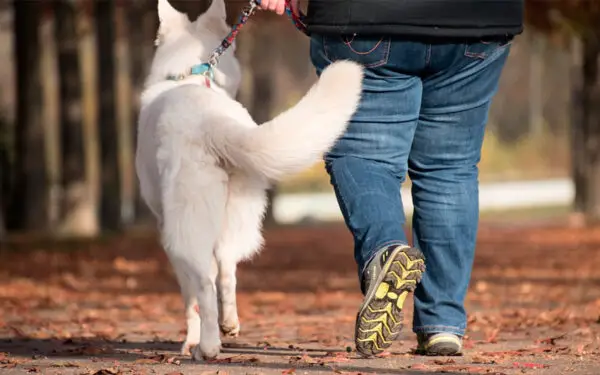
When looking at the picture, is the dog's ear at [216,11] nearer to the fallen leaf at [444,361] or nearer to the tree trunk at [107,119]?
the fallen leaf at [444,361]

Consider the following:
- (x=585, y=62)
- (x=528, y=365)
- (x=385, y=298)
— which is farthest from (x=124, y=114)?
(x=385, y=298)

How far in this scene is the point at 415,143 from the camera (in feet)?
18.4

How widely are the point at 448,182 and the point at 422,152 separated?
0.56 ft

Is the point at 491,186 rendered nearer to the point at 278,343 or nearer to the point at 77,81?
the point at 77,81

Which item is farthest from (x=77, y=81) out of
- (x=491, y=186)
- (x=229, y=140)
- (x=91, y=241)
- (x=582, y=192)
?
(x=491, y=186)

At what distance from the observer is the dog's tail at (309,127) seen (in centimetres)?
500

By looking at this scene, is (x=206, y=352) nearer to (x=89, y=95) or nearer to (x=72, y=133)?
(x=72, y=133)

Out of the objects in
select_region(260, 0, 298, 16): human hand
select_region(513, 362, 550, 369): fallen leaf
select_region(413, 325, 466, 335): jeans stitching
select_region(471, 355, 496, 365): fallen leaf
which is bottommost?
select_region(471, 355, 496, 365): fallen leaf

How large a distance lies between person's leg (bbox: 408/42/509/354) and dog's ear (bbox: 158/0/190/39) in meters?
1.74

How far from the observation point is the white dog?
5.09 metres

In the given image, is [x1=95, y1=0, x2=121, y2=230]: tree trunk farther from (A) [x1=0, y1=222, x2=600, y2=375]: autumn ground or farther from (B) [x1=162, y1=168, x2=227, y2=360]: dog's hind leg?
(B) [x1=162, y1=168, x2=227, y2=360]: dog's hind leg

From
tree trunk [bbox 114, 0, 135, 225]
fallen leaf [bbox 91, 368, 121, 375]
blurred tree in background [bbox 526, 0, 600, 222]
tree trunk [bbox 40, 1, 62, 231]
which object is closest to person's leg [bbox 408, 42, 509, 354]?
fallen leaf [bbox 91, 368, 121, 375]

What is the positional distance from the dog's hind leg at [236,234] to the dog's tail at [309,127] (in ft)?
2.18

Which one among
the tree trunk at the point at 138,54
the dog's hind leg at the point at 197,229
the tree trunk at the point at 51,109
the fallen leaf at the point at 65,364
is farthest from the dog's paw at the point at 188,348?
the tree trunk at the point at 138,54
